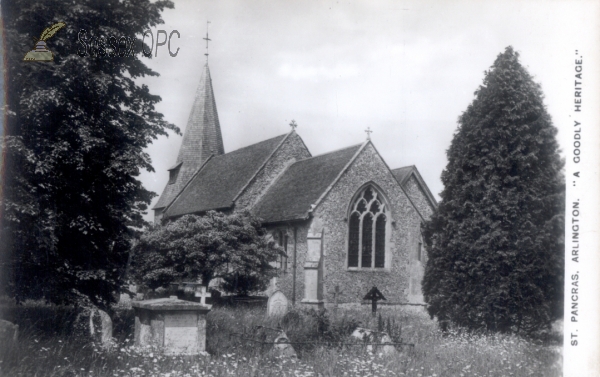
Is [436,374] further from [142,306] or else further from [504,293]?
[142,306]

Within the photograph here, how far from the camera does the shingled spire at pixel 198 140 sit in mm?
38531

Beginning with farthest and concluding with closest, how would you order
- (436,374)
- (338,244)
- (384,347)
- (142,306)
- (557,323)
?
(338,244) < (557,323) < (384,347) < (142,306) < (436,374)

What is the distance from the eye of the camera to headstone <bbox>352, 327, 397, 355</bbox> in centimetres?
1086

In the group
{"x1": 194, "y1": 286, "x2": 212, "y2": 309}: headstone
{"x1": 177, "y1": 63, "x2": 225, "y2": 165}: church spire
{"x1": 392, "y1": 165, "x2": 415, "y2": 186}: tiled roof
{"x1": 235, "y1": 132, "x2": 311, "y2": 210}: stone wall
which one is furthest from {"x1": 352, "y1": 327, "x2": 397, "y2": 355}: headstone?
{"x1": 177, "y1": 63, "x2": 225, "y2": 165}: church spire

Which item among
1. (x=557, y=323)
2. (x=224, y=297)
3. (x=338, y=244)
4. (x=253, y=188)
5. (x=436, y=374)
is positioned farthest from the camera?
(x=253, y=188)

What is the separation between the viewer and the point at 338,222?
23969 mm

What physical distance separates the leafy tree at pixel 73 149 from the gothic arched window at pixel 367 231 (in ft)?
40.4

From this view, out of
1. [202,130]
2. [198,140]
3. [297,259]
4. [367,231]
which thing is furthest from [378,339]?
[202,130]

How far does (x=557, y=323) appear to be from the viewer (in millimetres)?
11961

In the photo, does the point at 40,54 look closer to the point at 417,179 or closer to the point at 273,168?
the point at 273,168

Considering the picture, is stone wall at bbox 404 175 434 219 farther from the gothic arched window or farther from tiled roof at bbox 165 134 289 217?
tiled roof at bbox 165 134 289 217

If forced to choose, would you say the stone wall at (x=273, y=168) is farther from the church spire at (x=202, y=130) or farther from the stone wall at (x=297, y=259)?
the church spire at (x=202, y=130)

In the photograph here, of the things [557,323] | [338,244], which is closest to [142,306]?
[557,323]

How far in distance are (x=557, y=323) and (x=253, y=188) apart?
1801cm
